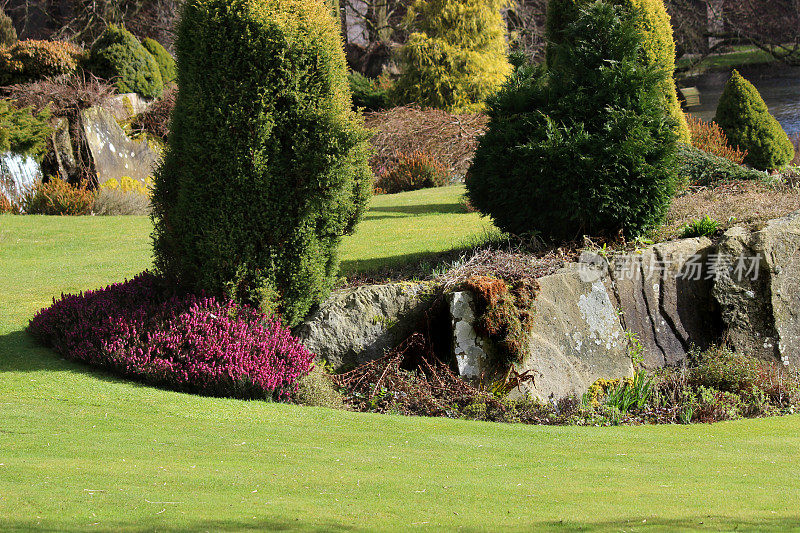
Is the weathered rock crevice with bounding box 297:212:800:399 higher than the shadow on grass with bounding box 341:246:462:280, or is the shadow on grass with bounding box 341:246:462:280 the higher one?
the shadow on grass with bounding box 341:246:462:280

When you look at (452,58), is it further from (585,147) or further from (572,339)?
(572,339)

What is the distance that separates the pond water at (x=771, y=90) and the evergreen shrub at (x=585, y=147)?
61.1ft

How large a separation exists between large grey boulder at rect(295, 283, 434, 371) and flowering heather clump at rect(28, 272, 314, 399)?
35 centimetres

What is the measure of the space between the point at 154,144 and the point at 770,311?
15.0 meters

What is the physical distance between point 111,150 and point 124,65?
16.1 feet

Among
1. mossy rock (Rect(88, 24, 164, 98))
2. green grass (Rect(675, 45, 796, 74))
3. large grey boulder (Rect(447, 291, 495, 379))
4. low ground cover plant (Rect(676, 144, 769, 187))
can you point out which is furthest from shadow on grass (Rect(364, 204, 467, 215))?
green grass (Rect(675, 45, 796, 74))

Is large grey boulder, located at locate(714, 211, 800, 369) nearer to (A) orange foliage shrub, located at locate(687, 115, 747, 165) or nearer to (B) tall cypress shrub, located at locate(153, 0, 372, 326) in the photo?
(B) tall cypress shrub, located at locate(153, 0, 372, 326)

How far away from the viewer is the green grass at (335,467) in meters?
3.71

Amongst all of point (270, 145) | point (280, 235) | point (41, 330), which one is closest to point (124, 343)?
point (41, 330)

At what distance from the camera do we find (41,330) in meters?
7.30

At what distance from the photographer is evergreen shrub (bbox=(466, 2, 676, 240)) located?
8414mm

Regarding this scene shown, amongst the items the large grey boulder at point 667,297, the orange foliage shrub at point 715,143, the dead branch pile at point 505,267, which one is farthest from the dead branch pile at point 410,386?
the orange foliage shrub at point 715,143

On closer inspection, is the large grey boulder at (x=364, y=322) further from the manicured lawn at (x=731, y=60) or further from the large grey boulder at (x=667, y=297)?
the manicured lawn at (x=731, y=60)

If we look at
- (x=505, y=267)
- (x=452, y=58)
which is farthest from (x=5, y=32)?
(x=505, y=267)
